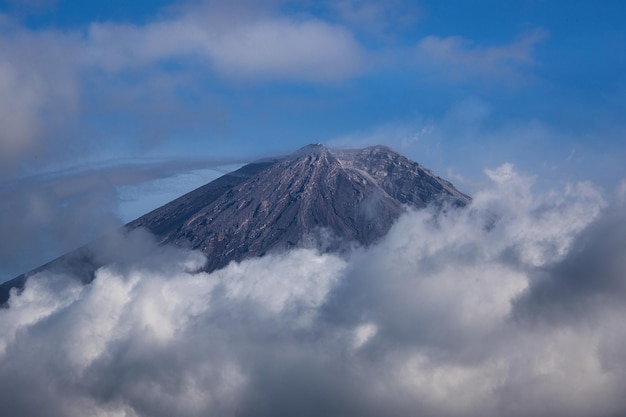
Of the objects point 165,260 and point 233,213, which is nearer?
point 165,260

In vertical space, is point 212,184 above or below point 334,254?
above

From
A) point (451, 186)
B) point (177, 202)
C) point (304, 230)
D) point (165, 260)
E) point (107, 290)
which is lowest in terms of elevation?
point (107, 290)

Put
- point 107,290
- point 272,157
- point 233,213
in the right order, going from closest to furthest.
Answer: point 107,290
point 233,213
point 272,157

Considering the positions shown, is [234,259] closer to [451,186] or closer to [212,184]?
[212,184]

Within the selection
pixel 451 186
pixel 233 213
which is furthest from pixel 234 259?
pixel 451 186

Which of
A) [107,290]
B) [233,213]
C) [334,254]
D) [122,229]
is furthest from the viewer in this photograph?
[122,229]

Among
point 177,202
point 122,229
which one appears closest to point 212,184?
point 177,202
